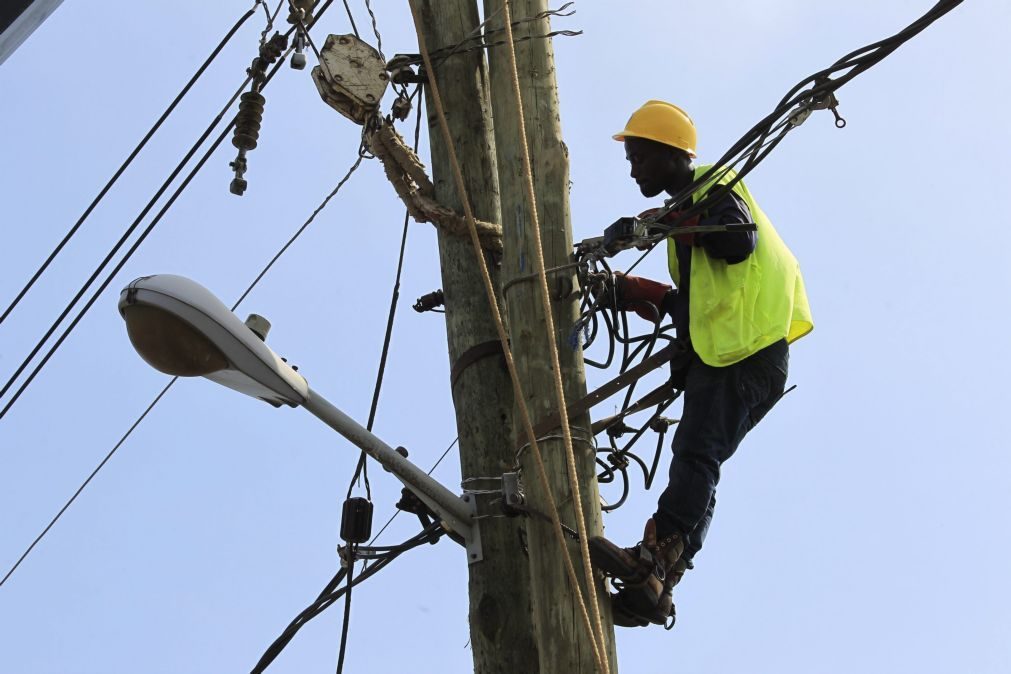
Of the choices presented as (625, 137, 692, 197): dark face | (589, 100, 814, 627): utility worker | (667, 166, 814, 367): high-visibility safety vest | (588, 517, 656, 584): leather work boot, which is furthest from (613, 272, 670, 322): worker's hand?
(588, 517, 656, 584): leather work boot

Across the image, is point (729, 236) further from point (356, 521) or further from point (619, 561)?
point (356, 521)

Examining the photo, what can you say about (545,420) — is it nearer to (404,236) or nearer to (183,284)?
(183,284)

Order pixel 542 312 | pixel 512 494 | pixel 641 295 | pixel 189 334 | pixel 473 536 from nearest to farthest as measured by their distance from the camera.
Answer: pixel 189 334, pixel 512 494, pixel 542 312, pixel 473 536, pixel 641 295

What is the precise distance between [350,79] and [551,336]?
69.6 inches

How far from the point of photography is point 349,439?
170 inches

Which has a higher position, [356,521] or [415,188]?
[415,188]

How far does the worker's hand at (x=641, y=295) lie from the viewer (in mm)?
4703

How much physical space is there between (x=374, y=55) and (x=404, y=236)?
3.53ft

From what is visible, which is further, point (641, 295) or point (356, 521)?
point (356, 521)

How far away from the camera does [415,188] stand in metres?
5.05

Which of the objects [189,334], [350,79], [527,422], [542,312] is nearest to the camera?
[189,334]

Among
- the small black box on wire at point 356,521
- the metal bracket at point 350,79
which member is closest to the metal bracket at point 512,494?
the small black box on wire at point 356,521

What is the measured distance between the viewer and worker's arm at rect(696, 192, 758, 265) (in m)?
4.45

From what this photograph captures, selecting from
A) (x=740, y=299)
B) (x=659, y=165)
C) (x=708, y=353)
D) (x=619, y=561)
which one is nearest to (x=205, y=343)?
(x=619, y=561)
